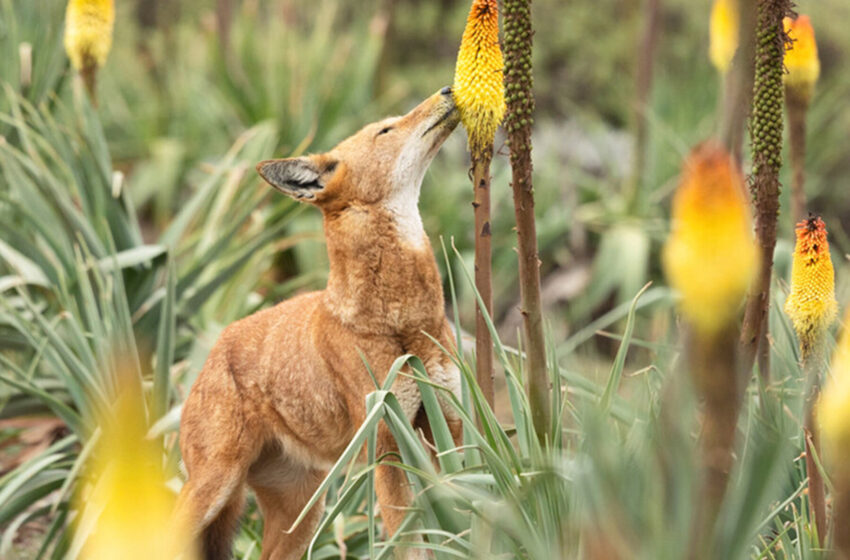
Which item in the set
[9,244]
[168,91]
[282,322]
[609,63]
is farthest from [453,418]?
[609,63]

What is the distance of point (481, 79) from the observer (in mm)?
3027

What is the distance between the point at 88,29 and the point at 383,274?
2603 millimetres

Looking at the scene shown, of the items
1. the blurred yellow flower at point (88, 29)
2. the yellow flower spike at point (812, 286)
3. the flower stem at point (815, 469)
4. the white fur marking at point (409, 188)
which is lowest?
the flower stem at point (815, 469)

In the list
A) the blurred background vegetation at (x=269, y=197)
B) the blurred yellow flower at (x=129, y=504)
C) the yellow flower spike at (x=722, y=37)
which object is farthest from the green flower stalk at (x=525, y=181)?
the yellow flower spike at (x=722, y=37)

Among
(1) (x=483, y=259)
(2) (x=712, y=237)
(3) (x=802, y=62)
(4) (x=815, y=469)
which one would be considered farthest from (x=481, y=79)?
(2) (x=712, y=237)

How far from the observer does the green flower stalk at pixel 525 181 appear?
106 inches

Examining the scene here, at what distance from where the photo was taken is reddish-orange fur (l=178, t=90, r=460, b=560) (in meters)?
3.33

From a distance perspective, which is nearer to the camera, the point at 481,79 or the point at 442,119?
the point at 481,79

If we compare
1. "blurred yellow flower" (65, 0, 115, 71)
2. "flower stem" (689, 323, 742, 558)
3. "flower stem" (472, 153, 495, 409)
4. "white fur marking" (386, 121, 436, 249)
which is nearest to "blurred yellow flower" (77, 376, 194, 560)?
"flower stem" (689, 323, 742, 558)

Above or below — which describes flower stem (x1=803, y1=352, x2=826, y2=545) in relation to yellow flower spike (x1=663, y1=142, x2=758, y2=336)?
below

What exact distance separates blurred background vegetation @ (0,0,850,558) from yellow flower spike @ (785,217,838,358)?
0.96 ft

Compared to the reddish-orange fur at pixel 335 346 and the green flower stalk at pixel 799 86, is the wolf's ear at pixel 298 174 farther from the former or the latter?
the green flower stalk at pixel 799 86

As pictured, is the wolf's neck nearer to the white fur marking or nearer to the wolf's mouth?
the white fur marking

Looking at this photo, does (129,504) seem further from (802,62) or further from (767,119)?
(802,62)
